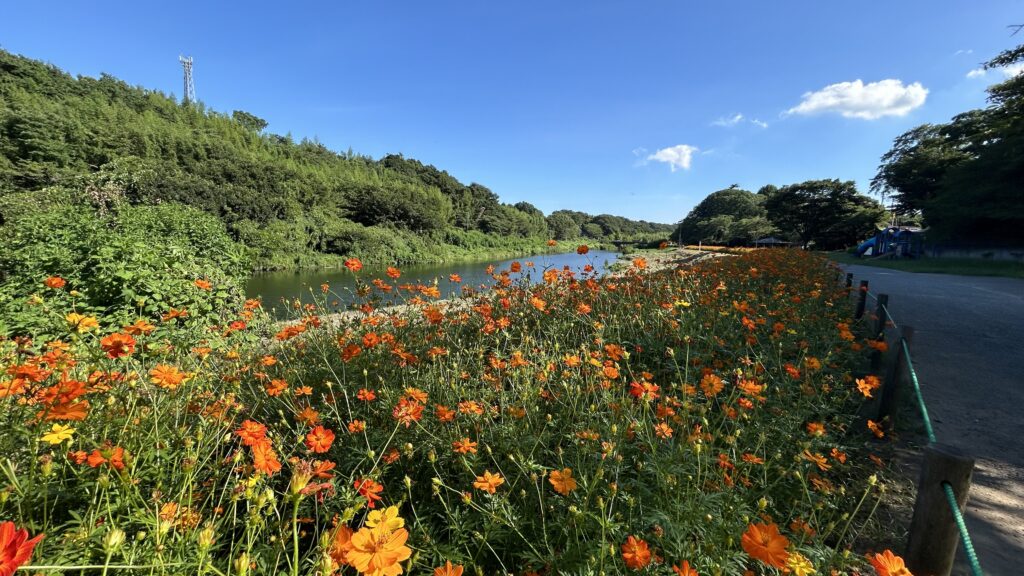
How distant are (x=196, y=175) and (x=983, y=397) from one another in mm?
31895

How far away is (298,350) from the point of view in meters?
2.39

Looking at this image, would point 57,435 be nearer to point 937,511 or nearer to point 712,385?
point 712,385

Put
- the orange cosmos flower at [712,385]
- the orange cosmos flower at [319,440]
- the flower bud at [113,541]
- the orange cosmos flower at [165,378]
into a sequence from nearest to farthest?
the flower bud at [113,541], the orange cosmos flower at [319,440], the orange cosmos flower at [165,378], the orange cosmos flower at [712,385]

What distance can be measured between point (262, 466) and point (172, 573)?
268 millimetres

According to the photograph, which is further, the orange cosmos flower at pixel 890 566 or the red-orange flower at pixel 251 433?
the red-orange flower at pixel 251 433

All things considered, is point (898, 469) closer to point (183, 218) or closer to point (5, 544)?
point (5, 544)

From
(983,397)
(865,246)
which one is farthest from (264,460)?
(865,246)

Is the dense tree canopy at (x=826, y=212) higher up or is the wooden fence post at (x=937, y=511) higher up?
the dense tree canopy at (x=826, y=212)

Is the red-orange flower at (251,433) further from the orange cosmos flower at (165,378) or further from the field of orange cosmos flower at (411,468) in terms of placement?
the orange cosmos flower at (165,378)

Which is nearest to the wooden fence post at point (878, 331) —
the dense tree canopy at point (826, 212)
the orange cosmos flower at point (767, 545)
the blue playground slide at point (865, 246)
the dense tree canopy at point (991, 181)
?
the orange cosmos flower at point (767, 545)

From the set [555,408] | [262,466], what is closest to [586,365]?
[555,408]

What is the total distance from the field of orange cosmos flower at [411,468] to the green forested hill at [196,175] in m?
8.53

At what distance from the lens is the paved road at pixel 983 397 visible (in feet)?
5.10

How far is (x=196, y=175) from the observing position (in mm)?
23969
